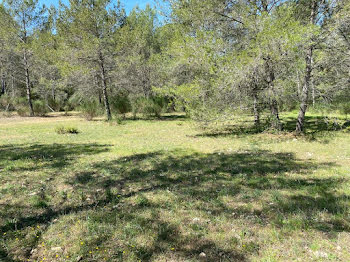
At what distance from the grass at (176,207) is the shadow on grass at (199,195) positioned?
15 millimetres

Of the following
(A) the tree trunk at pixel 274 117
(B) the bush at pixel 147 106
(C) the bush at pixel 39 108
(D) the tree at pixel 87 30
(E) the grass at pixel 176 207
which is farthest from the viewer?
(C) the bush at pixel 39 108

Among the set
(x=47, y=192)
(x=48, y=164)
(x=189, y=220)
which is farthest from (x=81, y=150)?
(x=189, y=220)

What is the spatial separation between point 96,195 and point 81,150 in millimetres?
3749

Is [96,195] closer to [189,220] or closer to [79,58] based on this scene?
[189,220]

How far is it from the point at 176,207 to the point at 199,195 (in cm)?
57

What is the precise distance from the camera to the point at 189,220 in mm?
3047

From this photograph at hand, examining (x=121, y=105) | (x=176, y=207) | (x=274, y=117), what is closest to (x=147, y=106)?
(x=121, y=105)

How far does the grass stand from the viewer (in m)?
2.46

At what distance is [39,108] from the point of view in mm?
21547

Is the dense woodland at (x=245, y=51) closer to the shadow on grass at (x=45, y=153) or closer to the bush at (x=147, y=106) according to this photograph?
the bush at (x=147, y=106)

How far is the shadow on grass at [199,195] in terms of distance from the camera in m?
2.69

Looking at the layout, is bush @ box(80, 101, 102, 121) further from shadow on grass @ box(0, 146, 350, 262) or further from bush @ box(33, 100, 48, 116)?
shadow on grass @ box(0, 146, 350, 262)

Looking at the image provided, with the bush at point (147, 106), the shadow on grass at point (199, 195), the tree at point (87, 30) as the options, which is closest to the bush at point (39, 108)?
the tree at point (87, 30)

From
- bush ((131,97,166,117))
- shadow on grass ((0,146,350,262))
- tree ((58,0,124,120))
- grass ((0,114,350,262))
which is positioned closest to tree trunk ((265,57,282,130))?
grass ((0,114,350,262))
